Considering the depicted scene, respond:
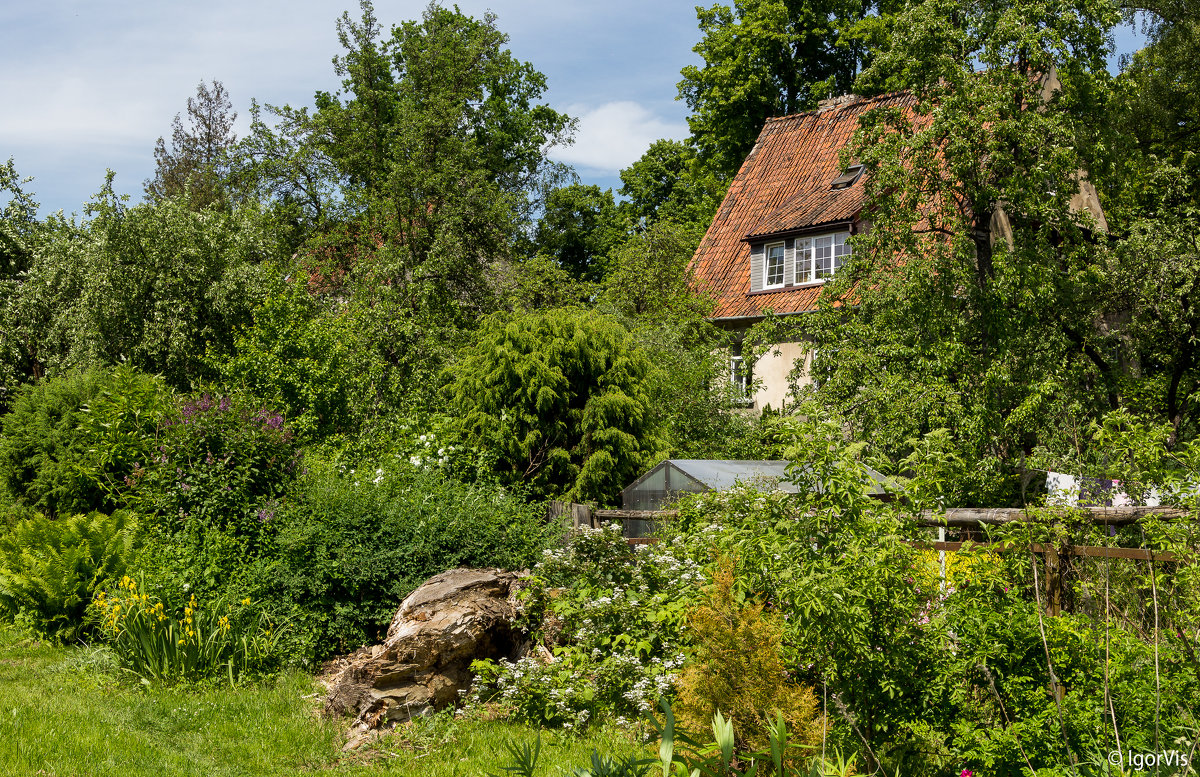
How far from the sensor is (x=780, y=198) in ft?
79.5

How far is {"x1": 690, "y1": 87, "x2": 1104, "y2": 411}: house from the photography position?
21.4 meters

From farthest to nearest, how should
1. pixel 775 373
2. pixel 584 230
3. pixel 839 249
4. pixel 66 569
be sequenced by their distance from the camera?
pixel 584 230, pixel 775 373, pixel 839 249, pixel 66 569

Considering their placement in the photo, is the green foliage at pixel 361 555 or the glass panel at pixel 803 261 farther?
the glass panel at pixel 803 261

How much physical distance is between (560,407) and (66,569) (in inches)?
247

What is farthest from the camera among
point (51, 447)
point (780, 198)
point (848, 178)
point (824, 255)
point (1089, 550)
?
point (780, 198)

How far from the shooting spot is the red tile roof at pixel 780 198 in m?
22.0

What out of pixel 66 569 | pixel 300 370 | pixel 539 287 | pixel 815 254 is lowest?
pixel 66 569

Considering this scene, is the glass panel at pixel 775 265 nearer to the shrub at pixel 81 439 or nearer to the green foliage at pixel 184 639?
the shrub at pixel 81 439

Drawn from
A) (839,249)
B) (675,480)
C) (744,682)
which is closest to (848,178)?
(839,249)

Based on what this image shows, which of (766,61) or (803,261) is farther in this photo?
(766,61)

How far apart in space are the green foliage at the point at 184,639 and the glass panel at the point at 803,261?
52.5ft

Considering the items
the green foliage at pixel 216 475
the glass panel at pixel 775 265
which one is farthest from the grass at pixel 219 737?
the glass panel at pixel 775 265

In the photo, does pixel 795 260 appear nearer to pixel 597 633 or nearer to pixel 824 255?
pixel 824 255

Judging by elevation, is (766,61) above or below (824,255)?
above
